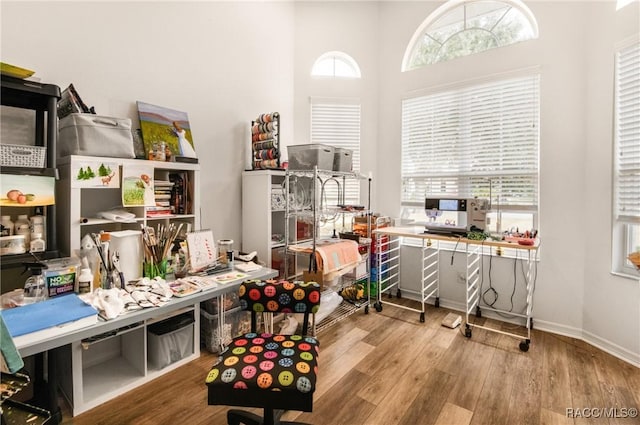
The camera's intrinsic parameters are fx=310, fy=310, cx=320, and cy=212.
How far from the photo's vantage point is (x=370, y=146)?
12.1ft

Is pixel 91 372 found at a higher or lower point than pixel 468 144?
lower

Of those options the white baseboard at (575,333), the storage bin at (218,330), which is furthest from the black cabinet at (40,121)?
the white baseboard at (575,333)

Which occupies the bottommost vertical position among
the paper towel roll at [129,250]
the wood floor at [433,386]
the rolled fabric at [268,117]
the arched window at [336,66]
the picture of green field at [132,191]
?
the wood floor at [433,386]

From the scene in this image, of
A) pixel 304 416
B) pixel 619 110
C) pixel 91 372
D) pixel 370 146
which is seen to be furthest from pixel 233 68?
pixel 619 110

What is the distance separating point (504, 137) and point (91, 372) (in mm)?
3769

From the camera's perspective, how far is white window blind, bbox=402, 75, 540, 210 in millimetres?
2838

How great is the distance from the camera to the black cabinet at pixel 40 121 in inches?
59.5

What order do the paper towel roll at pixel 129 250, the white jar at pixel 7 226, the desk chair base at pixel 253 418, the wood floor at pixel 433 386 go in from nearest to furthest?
the desk chair base at pixel 253 418 < the white jar at pixel 7 226 < the wood floor at pixel 433 386 < the paper towel roll at pixel 129 250

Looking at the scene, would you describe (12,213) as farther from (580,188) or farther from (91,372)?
(580,188)

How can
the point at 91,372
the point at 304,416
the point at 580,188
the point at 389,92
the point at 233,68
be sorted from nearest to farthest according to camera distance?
the point at 304,416
the point at 91,372
the point at 580,188
the point at 233,68
the point at 389,92

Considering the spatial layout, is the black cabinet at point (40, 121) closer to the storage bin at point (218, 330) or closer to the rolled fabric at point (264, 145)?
the storage bin at point (218, 330)

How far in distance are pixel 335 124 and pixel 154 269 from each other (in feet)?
8.16

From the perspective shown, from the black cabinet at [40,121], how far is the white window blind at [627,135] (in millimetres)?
3707

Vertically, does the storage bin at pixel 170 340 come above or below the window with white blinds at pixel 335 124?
below
